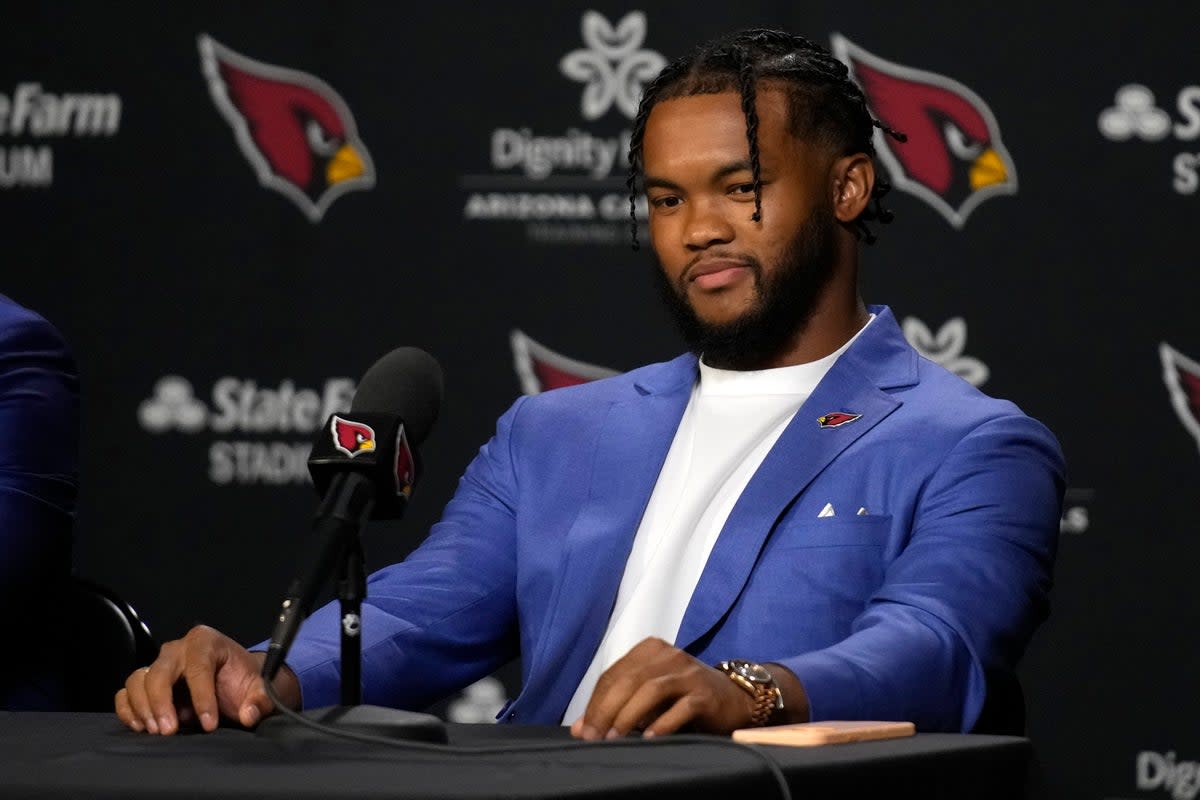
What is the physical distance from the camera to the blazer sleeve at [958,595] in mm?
1752

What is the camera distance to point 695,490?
2.29 meters

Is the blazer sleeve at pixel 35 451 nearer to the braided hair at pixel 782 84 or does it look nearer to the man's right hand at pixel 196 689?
the man's right hand at pixel 196 689

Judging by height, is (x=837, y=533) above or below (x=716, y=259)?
below

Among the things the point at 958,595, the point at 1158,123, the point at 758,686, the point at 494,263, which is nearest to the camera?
the point at 758,686

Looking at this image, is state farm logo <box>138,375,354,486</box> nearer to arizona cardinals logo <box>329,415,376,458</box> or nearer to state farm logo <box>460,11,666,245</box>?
state farm logo <box>460,11,666,245</box>

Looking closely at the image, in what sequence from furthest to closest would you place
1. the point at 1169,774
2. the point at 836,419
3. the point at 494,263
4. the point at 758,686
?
the point at 494,263
the point at 1169,774
the point at 836,419
the point at 758,686

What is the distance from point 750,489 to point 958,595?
0.35 metres

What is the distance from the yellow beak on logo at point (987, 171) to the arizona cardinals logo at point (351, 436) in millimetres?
2539

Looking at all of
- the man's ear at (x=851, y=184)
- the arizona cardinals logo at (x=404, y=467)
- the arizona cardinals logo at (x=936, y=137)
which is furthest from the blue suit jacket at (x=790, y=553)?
the arizona cardinals logo at (x=936, y=137)

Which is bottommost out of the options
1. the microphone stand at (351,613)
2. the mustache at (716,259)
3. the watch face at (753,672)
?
the watch face at (753,672)

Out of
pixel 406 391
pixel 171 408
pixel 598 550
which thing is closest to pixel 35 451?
pixel 598 550

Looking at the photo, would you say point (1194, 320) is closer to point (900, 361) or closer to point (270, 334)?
point (900, 361)

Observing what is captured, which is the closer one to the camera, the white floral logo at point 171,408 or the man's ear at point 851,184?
the man's ear at point 851,184

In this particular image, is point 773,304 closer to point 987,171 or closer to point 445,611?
point 445,611
